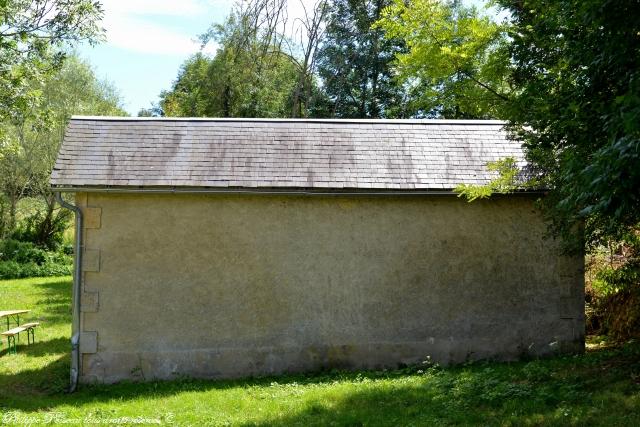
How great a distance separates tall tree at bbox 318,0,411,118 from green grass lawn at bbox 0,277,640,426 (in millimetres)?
20383

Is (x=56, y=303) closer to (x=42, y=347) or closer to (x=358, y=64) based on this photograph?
(x=42, y=347)

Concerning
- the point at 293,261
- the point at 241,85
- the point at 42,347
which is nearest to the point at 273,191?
the point at 293,261

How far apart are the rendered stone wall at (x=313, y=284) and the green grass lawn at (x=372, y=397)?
1.56ft

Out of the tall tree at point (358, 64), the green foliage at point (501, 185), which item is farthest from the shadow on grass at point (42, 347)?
the tall tree at point (358, 64)

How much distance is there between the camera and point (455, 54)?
9.11 m

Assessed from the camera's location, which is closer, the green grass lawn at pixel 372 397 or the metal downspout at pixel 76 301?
the green grass lawn at pixel 372 397

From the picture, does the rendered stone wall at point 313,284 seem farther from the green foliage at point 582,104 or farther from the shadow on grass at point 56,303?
the shadow on grass at point 56,303

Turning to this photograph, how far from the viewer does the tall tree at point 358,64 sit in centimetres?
2978

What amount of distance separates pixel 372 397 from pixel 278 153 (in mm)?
4655

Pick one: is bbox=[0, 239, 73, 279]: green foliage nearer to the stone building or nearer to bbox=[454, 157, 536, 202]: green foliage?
the stone building

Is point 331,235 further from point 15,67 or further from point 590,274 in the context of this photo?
point 15,67

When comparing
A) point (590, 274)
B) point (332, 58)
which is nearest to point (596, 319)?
point (590, 274)

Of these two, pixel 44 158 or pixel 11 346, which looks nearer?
pixel 11 346

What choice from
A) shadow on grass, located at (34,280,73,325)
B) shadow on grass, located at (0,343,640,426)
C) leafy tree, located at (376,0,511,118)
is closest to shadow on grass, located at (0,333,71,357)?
shadow on grass, located at (0,343,640,426)
